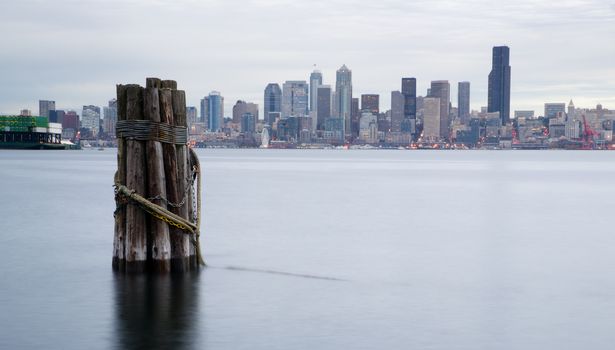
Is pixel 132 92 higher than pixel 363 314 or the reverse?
higher

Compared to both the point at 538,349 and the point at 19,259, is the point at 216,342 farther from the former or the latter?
the point at 19,259

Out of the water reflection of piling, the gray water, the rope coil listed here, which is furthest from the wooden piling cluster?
the gray water

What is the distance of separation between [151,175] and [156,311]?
3166 mm

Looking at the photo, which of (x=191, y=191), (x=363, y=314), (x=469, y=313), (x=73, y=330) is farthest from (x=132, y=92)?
(x=469, y=313)

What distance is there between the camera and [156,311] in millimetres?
19125

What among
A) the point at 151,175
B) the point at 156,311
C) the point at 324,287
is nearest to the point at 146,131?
the point at 151,175

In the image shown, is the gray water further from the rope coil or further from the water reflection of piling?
the rope coil

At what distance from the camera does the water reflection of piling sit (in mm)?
16730

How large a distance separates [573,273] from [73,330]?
Answer: 15.7m

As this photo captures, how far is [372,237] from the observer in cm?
3775

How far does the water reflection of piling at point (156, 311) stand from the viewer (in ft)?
54.9

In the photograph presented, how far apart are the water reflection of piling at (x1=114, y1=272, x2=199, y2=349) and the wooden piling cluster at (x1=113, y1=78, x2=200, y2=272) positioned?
1.28 feet

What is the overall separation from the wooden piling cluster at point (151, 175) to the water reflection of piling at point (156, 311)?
0.39 meters

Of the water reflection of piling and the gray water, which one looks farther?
the gray water
